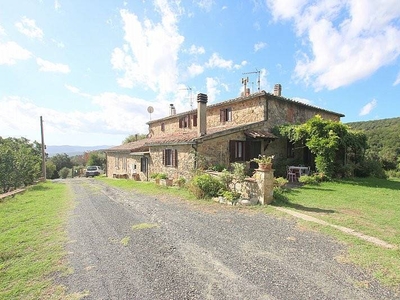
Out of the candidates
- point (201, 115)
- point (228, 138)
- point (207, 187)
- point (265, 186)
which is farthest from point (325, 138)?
point (207, 187)

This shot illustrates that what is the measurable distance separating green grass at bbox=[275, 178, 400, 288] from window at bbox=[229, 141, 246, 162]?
444cm

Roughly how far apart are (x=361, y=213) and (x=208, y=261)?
615 centimetres

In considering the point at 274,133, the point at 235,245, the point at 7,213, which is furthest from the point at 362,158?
the point at 7,213

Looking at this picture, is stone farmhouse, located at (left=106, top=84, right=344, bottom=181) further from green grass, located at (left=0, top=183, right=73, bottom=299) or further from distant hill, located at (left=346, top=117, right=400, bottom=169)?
green grass, located at (left=0, top=183, right=73, bottom=299)

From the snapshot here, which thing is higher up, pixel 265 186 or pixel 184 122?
pixel 184 122

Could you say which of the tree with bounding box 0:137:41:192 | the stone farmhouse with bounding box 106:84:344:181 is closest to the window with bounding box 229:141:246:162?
the stone farmhouse with bounding box 106:84:344:181

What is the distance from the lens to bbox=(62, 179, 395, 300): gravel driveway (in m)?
3.67

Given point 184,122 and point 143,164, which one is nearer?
point 143,164

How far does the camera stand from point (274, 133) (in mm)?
16875

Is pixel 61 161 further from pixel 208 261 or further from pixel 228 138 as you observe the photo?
pixel 208 261

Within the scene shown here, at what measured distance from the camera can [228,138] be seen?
15188mm

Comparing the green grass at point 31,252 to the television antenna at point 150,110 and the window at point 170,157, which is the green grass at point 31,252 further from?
the television antenna at point 150,110

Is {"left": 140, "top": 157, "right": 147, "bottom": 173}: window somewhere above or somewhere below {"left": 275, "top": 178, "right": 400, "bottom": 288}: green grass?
above

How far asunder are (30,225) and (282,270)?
7447mm
